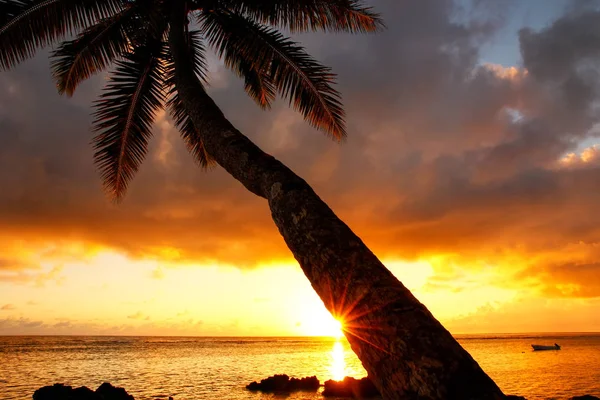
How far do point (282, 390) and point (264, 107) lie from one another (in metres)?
18.1

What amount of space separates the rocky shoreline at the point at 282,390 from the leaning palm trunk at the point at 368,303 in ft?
53.4

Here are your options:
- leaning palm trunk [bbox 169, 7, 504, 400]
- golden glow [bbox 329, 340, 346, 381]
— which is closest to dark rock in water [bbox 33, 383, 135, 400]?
leaning palm trunk [bbox 169, 7, 504, 400]

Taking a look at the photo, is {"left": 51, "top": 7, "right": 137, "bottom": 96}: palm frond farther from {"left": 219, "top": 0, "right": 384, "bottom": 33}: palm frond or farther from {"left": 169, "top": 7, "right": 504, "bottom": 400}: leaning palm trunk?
{"left": 169, "top": 7, "right": 504, "bottom": 400}: leaning palm trunk

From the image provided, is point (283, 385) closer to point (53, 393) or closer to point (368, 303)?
point (53, 393)

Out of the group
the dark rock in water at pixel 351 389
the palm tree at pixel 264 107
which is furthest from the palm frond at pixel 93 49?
the dark rock in water at pixel 351 389

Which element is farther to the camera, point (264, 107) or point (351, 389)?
point (351, 389)

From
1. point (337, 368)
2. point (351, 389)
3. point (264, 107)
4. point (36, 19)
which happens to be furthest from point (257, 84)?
point (337, 368)

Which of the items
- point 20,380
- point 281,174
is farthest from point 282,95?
point 20,380

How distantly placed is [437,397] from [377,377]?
15.8 inches

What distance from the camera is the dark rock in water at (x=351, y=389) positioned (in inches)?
883

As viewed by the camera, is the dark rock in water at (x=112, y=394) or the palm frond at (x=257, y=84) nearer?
the palm frond at (x=257, y=84)

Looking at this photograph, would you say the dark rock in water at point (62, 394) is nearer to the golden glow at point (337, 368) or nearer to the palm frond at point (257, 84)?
the palm frond at point (257, 84)

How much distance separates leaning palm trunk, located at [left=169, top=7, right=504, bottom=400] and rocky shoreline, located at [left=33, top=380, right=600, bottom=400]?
53.4 ft

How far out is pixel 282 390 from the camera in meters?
24.2
